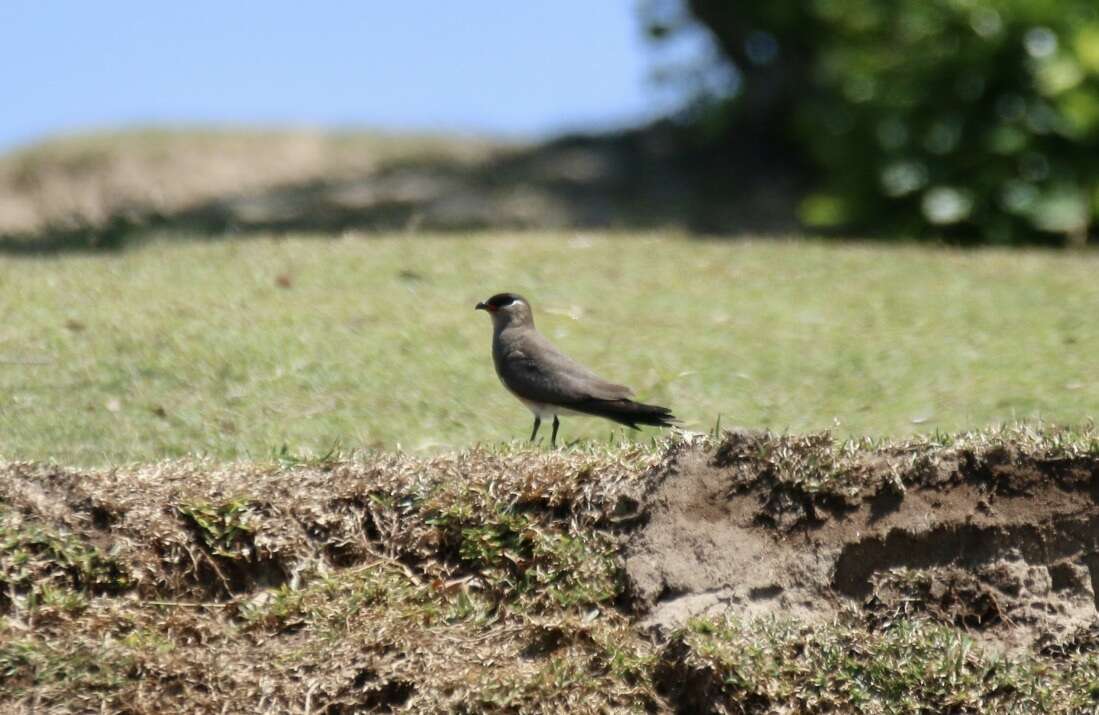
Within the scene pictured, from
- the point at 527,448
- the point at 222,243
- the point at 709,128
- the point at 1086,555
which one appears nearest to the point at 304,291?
the point at 222,243

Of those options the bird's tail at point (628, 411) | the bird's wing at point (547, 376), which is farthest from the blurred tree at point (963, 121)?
the bird's tail at point (628, 411)

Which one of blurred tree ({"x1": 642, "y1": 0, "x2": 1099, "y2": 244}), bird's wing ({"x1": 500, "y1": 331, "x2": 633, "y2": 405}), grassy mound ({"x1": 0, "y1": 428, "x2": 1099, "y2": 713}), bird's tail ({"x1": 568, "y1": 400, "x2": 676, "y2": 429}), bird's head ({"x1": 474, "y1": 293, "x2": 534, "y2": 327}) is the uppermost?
blurred tree ({"x1": 642, "y1": 0, "x2": 1099, "y2": 244})

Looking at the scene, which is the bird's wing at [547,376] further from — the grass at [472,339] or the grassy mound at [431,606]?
the grassy mound at [431,606]

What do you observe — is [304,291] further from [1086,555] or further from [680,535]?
[1086,555]

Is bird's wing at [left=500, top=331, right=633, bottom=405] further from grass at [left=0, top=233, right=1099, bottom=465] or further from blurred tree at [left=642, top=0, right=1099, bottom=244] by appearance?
blurred tree at [left=642, top=0, right=1099, bottom=244]

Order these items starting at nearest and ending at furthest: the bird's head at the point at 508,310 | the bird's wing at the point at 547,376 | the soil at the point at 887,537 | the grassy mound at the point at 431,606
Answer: the grassy mound at the point at 431,606
the soil at the point at 887,537
the bird's wing at the point at 547,376
the bird's head at the point at 508,310

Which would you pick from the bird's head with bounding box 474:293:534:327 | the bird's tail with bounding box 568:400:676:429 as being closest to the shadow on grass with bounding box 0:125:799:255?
the bird's head with bounding box 474:293:534:327

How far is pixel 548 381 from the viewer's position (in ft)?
23.3

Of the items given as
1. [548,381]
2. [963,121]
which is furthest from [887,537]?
[963,121]

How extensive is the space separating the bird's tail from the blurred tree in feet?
23.4

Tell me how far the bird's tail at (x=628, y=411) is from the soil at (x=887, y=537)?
0.81 m

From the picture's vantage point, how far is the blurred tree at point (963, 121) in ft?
42.7

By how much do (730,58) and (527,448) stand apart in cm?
1172

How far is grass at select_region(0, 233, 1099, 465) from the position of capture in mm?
7801
